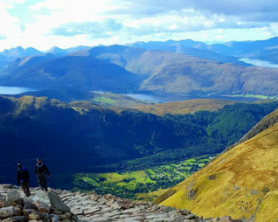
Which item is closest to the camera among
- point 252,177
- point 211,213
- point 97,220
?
point 97,220

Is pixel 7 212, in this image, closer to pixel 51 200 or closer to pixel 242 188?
pixel 51 200

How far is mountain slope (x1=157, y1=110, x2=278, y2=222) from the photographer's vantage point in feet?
298

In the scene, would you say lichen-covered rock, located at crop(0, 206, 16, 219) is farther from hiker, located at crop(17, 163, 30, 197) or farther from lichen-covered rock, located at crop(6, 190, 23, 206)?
hiker, located at crop(17, 163, 30, 197)

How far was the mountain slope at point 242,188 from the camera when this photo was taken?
90938 millimetres

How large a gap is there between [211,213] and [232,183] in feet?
52.5

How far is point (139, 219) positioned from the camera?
40438 millimetres

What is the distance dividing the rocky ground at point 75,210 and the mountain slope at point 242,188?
1779 inches

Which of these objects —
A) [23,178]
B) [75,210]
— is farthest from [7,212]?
[75,210]

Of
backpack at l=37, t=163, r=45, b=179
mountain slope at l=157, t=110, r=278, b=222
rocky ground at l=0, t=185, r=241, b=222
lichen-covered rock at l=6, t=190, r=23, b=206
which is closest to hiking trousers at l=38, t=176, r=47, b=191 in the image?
backpack at l=37, t=163, r=45, b=179

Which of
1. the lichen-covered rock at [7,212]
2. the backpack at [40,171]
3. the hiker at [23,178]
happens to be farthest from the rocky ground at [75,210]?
the backpack at [40,171]

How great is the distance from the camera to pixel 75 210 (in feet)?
141

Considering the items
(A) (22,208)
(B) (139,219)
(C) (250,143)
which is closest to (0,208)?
(A) (22,208)

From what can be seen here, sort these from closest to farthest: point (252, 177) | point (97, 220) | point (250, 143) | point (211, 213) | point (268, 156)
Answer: point (97, 220), point (211, 213), point (252, 177), point (268, 156), point (250, 143)

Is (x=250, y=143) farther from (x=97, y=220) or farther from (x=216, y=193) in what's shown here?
(x=97, y=220)
